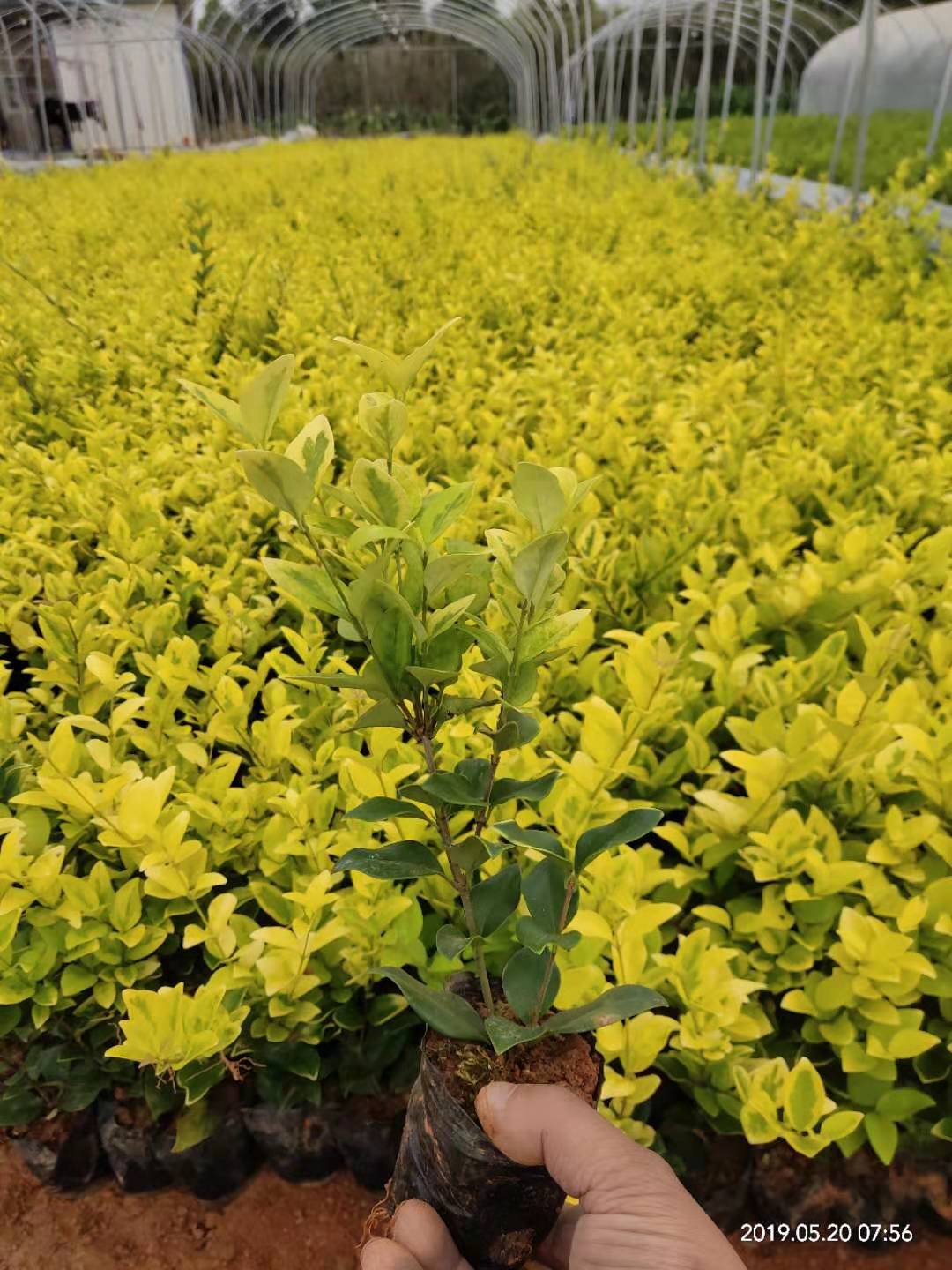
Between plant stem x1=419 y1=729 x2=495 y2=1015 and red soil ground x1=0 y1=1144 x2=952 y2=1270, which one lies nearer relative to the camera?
plant stem x1=419 y1=729 x2=495 y2=1015

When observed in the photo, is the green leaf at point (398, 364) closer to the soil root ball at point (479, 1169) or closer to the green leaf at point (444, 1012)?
the green leaf at point (444, 1012)

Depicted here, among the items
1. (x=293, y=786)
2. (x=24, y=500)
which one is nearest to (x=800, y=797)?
(x=293, y=786)

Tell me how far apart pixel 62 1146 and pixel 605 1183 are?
132cm

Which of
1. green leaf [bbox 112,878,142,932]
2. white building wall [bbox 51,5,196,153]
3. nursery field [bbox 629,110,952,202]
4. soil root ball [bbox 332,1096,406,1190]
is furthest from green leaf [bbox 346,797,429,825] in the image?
white building wall [bbox 51,5,196,153]

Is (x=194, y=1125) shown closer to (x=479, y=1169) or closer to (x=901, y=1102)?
(x=479, y=1169)

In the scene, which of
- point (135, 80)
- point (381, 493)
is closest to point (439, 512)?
point (381, 493)

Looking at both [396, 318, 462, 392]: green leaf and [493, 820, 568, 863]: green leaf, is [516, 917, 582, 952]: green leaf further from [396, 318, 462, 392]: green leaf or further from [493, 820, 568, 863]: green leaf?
[396, 318, 462, 392]: green leaf

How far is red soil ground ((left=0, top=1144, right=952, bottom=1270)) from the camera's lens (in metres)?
1.69

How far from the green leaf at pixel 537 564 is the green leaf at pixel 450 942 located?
0.35m

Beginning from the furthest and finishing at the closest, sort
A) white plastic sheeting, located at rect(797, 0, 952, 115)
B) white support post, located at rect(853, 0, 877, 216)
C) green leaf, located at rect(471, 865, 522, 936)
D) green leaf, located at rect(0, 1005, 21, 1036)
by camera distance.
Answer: white plastic sheeting, located at rect(797, 0, 952, 115), white support post, located at rect(853, 0, 877, 216), green leaf, located at rect(0, 1005, 21, 1036), green leaf, located at rect(471, 865, 522, 936)

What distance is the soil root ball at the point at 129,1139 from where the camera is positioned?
1.66 meters

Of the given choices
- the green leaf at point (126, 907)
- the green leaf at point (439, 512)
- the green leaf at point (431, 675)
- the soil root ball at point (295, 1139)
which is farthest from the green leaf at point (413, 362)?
the soil root ball at point (295, 1139)

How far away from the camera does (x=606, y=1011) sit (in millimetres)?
899

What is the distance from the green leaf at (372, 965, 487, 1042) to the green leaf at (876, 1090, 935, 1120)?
791mm
